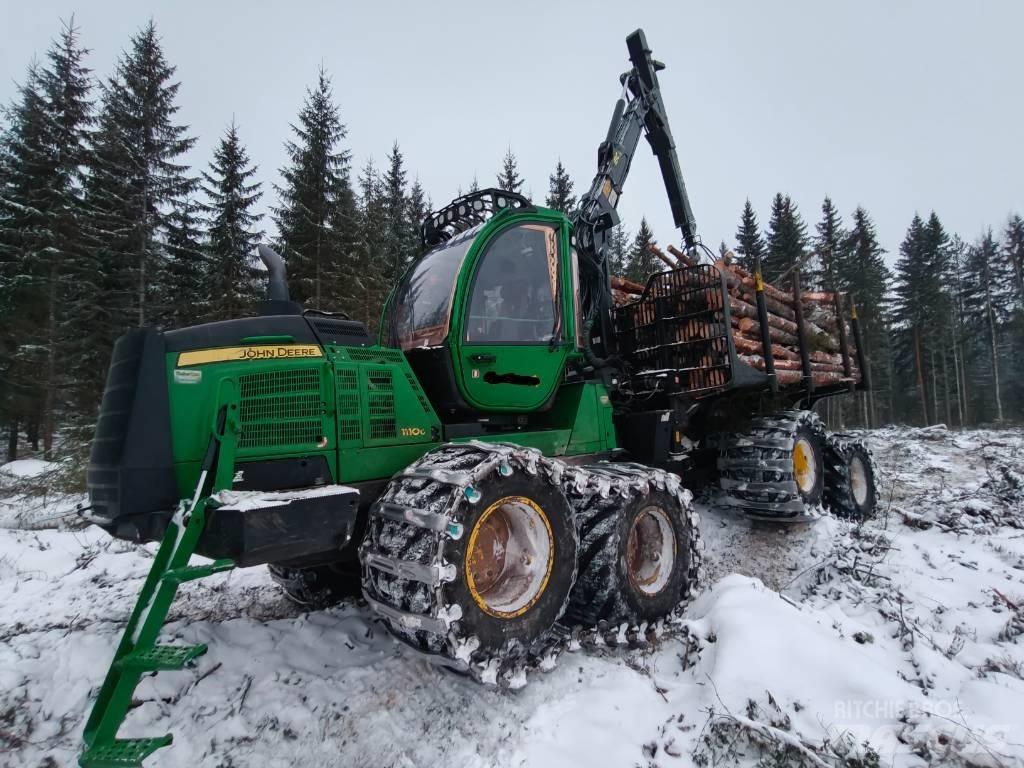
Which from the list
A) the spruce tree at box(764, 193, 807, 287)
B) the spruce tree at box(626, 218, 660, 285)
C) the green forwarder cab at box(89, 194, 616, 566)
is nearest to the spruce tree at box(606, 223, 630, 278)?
the spruce tree at box(626, 218, 660, 285)

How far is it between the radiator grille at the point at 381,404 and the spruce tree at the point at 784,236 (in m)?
35.4

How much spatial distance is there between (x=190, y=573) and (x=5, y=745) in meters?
1.31

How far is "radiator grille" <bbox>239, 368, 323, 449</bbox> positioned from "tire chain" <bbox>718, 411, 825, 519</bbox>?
490 cm

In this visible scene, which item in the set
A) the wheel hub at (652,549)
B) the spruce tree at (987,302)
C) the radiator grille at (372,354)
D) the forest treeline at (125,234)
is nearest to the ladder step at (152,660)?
the radiator grille at (372,354)

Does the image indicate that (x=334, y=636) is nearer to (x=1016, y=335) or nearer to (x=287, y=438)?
(x=287, y=438)

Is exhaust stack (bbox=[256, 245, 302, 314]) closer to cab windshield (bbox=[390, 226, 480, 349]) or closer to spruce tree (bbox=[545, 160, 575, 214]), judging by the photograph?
cab windshield (bbox=[390, 226, 480, 349])

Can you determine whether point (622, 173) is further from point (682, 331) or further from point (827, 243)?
point (827, 243)

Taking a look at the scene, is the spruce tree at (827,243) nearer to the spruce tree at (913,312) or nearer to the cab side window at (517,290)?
the spruce tree at (913,312)

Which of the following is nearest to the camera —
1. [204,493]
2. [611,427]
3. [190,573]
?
[190,573]

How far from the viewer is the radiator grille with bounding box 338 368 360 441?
11.2ft

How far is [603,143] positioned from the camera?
7344 millimetres

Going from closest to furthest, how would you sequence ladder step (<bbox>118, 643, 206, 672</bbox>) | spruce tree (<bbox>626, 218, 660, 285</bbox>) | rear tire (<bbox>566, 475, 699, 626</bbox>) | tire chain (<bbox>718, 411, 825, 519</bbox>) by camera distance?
ladder step (<bbox>118, 643, 206, 672</bbox>)
rear tire (<bbox>566, 475, 699, 626</bbox>)
tire chain (<bbox>718, 411, 825, 519</bbox>)
spruce tree (<bbox>626, 218, 660, 285</bbox>)

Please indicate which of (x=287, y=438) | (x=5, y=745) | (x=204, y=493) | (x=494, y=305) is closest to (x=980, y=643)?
(x=494, y=305)

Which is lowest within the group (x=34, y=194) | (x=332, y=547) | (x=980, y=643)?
(x=980, y=643)
